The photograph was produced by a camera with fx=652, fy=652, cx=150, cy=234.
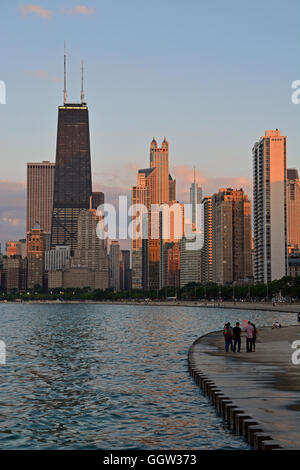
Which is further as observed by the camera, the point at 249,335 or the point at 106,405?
the point at 249,335

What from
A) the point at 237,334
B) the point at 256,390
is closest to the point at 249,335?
the point at 237,334

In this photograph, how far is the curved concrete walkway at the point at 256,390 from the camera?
80.2 ft

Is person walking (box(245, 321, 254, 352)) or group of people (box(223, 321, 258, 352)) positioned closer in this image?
person walking (box(245, 321, 254, 352))

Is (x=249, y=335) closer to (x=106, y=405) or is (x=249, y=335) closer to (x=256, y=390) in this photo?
(x=106, y=405)

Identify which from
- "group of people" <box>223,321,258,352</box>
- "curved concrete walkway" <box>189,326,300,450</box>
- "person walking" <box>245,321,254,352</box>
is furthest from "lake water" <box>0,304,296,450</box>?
"person walking" <box>245,321,254,352</box>

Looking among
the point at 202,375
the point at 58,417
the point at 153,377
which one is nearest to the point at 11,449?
the point at 58,417

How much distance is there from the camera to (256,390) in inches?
1302

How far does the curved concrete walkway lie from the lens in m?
24.4

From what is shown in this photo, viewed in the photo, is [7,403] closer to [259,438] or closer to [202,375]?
[202,375]

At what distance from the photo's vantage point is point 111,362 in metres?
58.6

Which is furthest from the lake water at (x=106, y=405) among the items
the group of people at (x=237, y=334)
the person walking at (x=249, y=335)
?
the person walking at (x=249, y=335)

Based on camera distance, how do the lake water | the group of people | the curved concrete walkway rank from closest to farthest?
1. the curved concrete walkway
2. the lake water
3. the group of people

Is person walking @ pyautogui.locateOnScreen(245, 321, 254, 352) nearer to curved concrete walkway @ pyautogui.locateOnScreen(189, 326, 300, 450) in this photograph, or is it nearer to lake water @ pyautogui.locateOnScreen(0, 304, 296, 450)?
curved concrete walkway @ pyautogui.locateOnScreen(189, 326, 300, 450)

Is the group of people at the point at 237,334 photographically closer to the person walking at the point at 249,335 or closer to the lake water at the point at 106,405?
the person walking at the point at 249,335
